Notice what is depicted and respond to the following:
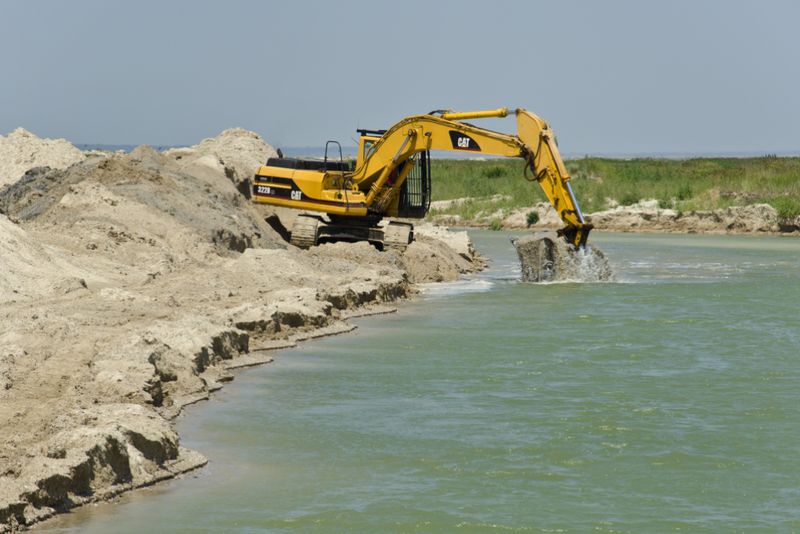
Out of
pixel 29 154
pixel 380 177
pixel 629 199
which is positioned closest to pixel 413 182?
pixel 380 177

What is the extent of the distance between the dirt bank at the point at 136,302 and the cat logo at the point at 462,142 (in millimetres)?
2342

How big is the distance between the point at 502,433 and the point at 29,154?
29.3 meters

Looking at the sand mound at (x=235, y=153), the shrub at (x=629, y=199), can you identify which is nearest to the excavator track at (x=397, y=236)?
the sand mound at (x=235, y=153)

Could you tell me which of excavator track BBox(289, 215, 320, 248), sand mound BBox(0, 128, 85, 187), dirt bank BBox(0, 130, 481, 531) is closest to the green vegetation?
sand mound BBox(0, 128, 85, 187)

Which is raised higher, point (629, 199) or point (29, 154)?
point (29, 154)

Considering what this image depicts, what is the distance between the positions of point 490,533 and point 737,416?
4.60m

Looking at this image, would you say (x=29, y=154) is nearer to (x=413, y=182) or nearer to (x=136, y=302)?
(x=413, y=182)

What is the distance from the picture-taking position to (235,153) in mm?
36531

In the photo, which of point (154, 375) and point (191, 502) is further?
point (154, 375)

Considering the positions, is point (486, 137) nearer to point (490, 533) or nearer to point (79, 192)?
point (79, 192)

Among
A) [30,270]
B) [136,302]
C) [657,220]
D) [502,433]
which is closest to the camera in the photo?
[502,433]

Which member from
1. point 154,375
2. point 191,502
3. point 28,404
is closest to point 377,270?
point 154,375

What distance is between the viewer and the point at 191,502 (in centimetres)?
873

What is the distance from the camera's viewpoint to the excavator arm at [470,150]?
82.6ft
